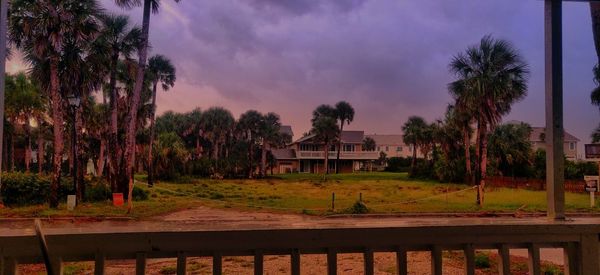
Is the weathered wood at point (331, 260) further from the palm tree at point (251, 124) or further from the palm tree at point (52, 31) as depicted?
the palm tree at point (251, 124)

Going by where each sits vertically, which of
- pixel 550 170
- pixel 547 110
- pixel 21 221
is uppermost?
pixel 547 110

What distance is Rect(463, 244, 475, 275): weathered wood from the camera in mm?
2328

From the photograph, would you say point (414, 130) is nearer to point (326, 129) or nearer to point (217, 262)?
point (326, 129)

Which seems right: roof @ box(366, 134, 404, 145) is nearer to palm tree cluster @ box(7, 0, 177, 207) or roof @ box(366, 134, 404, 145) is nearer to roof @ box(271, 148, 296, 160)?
roof @ box(271, 148, 296, 160)

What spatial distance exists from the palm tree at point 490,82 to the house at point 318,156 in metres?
41.1

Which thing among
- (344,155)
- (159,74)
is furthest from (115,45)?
(344,155)

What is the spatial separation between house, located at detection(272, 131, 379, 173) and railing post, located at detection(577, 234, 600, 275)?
194 feet

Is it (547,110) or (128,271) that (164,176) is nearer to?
(128,271)

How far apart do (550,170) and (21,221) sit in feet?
51.8

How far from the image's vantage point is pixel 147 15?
20.2 meters

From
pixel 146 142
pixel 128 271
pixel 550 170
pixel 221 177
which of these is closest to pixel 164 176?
pixel 146 142

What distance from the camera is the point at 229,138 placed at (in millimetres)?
57438

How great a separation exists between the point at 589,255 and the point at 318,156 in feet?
202

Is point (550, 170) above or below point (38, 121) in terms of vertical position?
below
